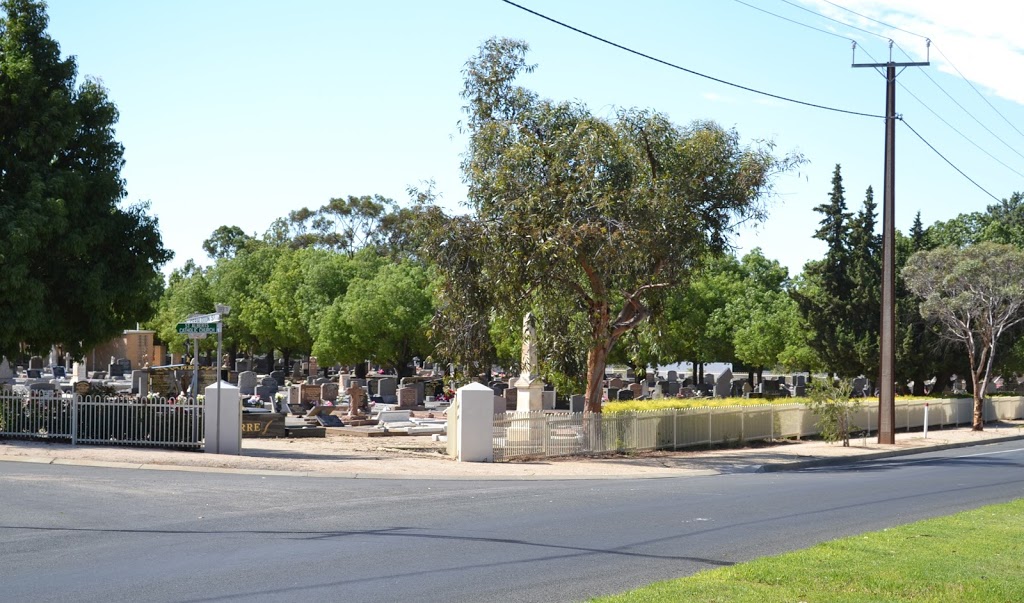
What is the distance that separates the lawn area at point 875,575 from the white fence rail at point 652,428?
11209 millimetres

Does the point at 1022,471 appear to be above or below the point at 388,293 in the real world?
below

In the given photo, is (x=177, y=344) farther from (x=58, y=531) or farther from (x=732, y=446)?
(x=58, y=531)

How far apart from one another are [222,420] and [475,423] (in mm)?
→ 4974

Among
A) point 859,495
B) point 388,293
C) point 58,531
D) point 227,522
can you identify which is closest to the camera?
point 58,531

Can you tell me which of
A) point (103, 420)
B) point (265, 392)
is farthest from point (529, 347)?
point (265, 392)

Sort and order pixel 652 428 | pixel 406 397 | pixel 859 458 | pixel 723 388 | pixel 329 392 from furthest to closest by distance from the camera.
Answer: pixel 723 388 → pixel 406 397 → pixel 329 392 → pixel 859 458 → pixel 652 428

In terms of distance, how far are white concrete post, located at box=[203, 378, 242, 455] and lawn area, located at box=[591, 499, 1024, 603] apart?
12680mm

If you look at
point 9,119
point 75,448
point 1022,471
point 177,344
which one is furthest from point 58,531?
point 177,344

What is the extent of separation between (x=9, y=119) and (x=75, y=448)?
709 cm

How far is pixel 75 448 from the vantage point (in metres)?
19.7

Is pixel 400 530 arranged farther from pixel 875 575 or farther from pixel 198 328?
pixel 198 328

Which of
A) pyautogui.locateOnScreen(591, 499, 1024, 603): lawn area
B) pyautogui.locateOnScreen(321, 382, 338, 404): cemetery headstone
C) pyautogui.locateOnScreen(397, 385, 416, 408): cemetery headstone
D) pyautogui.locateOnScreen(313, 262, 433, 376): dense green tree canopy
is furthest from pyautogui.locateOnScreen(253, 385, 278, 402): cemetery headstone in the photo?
pyautogui.locateOnScreen(591, 499, 1024, 603): lawn area

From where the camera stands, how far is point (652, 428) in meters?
24.7

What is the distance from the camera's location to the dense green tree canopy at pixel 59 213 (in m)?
20.2
